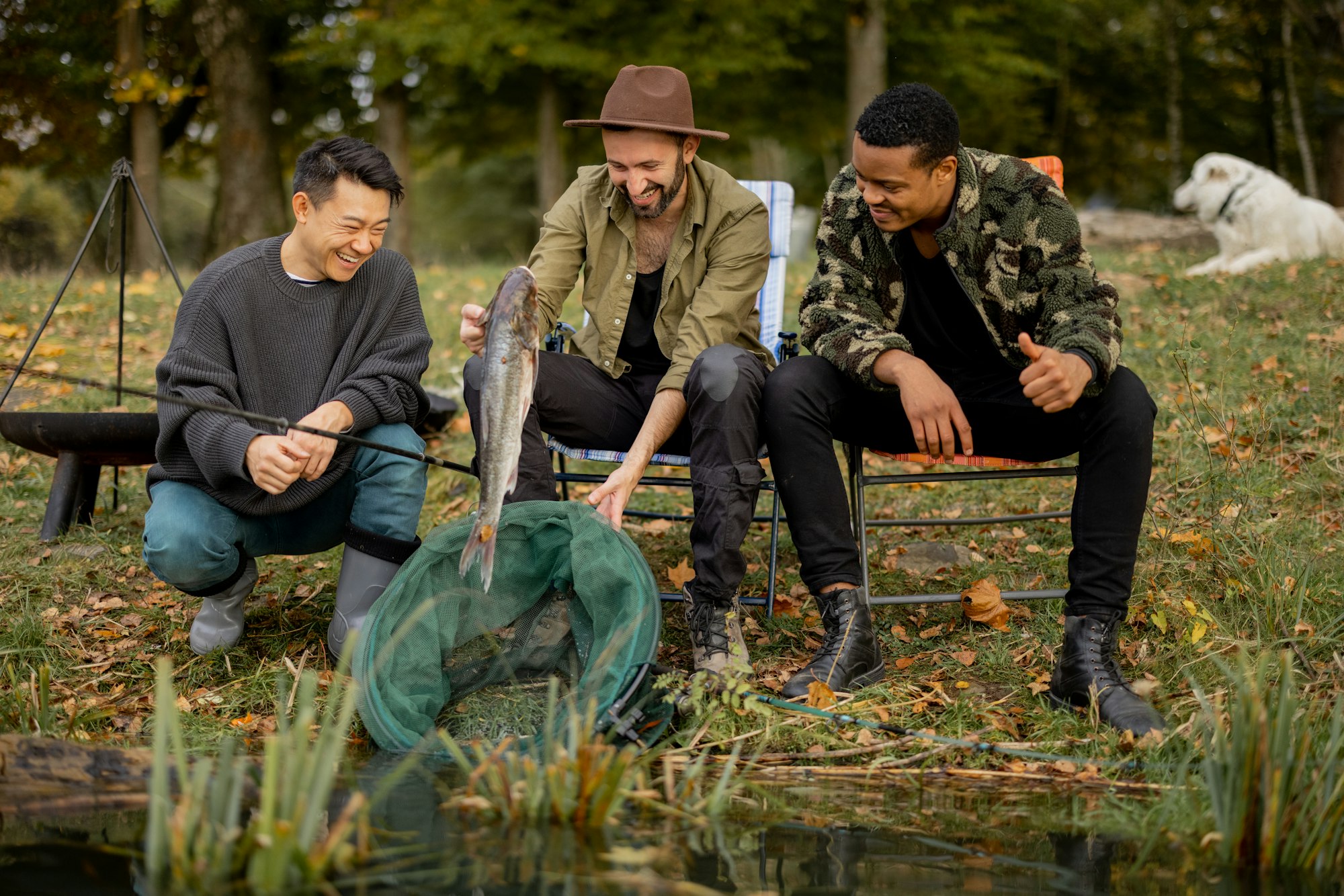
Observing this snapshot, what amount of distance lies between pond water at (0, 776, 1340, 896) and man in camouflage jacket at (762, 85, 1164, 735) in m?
0.63

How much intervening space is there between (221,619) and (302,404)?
712mm

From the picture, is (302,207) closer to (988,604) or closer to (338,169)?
(338,169)

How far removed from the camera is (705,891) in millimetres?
1882

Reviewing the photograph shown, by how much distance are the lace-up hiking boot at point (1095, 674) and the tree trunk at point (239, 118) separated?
10.5 metres

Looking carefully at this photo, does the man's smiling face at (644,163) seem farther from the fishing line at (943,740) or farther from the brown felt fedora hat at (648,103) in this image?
the fishing line at (943,740)

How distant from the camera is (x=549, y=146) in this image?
13289 mm

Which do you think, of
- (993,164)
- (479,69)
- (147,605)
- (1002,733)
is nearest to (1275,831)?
(1002,733)

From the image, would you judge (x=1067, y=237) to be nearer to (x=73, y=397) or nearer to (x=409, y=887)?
(x=409, y=887)

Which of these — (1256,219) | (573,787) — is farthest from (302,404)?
(1256,219)

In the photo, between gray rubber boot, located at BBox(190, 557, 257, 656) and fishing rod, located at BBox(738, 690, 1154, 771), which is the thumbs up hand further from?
gray rubber boot, located at BBox(190, 557, 257, 656)

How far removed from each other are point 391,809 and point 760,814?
76 centimetres

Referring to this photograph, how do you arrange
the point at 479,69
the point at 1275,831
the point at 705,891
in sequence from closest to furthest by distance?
the point at 705,891
the point at 1275,831
the point at 479,69

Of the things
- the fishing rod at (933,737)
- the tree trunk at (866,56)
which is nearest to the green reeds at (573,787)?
the fishing rod at (933,737)

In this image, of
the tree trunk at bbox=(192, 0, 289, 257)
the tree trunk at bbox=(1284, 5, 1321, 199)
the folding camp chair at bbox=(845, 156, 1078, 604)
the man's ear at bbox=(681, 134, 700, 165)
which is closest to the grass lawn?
the folding camp chair at bbox=(845, 156, 1078, 604)
